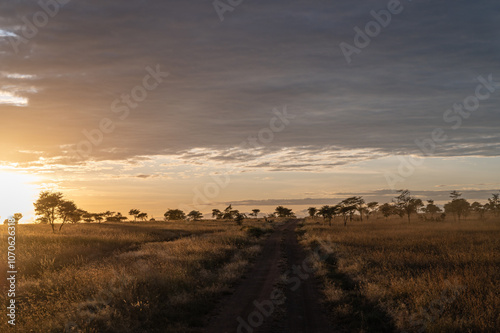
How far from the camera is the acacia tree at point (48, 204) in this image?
47.6m

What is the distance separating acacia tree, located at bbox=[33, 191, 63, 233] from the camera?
47562mm

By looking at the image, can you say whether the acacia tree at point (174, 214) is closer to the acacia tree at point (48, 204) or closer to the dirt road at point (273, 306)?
the acacia tree at point (48, 204)

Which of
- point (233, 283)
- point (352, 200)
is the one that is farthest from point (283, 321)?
point (352, 200)

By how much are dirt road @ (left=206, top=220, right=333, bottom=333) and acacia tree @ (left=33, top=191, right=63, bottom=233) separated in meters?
41.0

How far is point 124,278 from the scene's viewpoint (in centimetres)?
1364

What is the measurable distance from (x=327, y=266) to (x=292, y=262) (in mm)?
3195

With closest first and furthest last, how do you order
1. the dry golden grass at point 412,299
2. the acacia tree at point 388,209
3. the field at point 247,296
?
the dry golden grass at point 412,299 < the field at point 247,296 < the acacia tree at point 388,209

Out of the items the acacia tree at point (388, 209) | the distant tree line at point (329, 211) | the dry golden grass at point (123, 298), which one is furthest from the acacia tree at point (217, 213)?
the dry golden grass at point (123, 298)

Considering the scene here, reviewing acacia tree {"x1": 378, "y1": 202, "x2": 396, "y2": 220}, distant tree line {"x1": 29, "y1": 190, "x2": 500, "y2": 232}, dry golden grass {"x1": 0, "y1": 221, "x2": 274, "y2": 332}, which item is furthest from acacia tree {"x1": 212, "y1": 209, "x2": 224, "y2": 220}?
dry golden grass {"x1": 0, "y1": 221, "x2": 274, "y2": 332}

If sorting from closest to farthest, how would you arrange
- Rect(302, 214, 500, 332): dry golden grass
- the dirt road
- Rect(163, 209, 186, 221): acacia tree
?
1. Rect(302, 214, 500, 332): dry golden grass
2. the dirt road
3. Rect(163, 209, 186, 221): acacia tree

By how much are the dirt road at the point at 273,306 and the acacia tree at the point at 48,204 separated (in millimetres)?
40967

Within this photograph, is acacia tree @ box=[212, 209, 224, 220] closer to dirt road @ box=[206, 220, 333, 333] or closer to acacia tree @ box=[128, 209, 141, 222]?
acacia tree @ box=[128, 209, 141, 222]

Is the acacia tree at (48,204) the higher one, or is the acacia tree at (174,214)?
the acacia tree at (48,204)

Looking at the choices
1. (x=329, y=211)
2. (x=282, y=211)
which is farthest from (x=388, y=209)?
(x=282, y=211)
